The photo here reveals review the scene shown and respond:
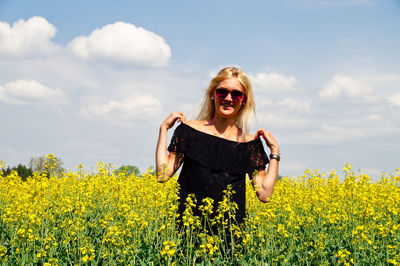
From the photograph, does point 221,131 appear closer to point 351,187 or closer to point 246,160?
point 246,160

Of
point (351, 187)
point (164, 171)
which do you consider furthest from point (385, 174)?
point (164, 171)

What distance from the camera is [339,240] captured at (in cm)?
514

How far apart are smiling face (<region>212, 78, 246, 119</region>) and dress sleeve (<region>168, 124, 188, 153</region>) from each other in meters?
0.39

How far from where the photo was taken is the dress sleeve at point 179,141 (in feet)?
12.8

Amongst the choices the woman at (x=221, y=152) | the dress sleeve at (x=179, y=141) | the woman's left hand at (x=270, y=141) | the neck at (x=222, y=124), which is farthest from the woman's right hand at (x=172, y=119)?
the woman's left hand at (x=270, y=141)

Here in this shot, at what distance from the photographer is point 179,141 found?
154 inches

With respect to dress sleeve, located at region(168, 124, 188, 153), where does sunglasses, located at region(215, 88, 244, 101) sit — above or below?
above

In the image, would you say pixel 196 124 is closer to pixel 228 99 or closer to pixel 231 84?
pixel 228 99

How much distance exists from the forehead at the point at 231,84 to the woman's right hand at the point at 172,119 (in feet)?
1.55

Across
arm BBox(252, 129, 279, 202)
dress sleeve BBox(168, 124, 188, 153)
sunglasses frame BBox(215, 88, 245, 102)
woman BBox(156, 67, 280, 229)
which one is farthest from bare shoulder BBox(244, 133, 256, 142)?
dress sleeve BBox(168, 124, 188, 153)

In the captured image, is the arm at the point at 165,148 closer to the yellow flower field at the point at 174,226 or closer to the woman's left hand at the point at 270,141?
the yellow flower field at the point at 174,226

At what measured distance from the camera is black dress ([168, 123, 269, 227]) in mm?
3797

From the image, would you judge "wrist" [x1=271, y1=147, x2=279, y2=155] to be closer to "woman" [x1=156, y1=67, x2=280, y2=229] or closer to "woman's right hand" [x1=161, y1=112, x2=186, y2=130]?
"woman" [x1=156, y1=67, x2=280, y2=229]

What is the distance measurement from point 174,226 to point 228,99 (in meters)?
1.27
